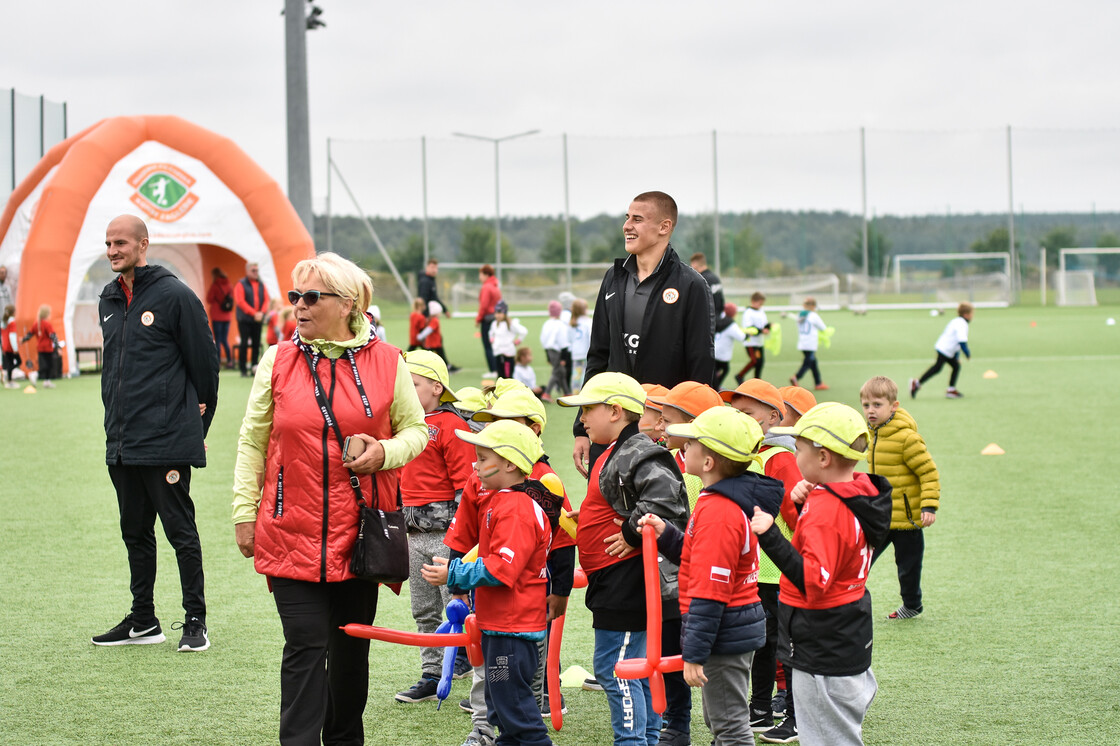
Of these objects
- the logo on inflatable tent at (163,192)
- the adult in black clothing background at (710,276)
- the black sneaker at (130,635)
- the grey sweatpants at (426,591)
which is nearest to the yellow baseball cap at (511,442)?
the grey sweatpants at (426,591)

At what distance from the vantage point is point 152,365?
5605 mm

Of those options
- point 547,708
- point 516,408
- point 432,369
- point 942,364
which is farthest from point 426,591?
point 942,364

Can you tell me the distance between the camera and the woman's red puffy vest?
374 cm

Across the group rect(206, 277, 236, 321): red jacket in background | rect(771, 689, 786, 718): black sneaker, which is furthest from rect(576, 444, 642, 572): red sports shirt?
rect(206, 277, 236, 321): red jacket in background

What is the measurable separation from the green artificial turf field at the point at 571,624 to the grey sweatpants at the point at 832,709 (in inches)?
37.8

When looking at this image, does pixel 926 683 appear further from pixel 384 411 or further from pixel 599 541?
pixel 384 411

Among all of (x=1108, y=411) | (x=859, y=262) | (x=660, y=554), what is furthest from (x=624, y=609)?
(x=859, y=262)

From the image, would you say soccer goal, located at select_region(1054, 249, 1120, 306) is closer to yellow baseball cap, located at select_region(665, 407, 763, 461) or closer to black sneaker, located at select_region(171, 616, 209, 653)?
black sneaker, located at select_region(171, 616, 209, 653)

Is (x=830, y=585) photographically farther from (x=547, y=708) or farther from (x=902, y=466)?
(x=902, y=466)

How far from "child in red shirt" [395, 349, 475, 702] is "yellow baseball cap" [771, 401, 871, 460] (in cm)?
190

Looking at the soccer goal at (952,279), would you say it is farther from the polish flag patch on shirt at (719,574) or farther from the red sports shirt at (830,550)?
the polish flag patch on shirt at (719,574)

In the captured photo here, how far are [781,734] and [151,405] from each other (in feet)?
11.1

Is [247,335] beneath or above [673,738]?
above

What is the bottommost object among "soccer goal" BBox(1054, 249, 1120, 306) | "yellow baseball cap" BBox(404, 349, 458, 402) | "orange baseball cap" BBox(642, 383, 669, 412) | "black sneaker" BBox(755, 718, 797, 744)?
"black sneaker" BBox(755, 718, 797, 744)
